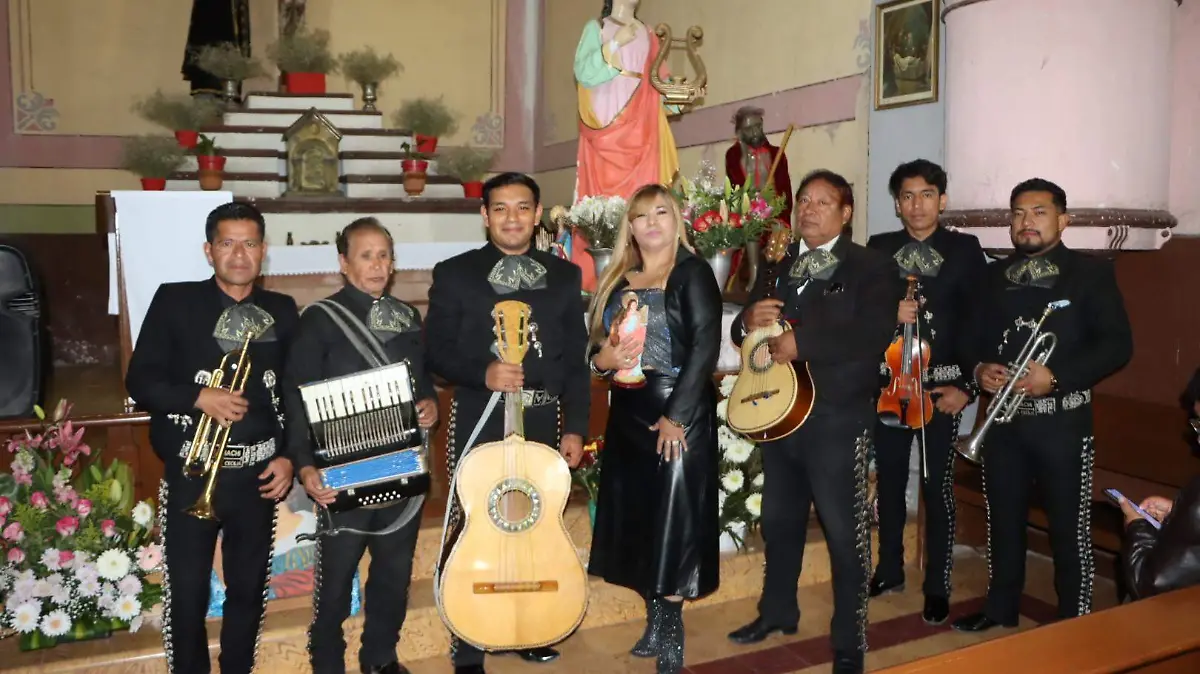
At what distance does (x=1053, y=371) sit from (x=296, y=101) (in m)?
7.92

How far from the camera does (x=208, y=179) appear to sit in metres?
8.38

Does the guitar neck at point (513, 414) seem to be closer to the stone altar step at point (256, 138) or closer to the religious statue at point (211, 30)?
the stone altar step at point (256, 138)

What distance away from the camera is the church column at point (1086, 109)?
418 centimetres

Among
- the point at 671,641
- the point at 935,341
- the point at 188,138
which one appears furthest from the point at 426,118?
the point at 671,641

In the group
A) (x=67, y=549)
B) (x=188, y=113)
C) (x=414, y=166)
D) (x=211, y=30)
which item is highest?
(x=211, y=30)

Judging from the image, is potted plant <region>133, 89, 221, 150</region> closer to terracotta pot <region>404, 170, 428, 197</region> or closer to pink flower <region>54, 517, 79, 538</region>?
terracotta pot <region>404, 170, 428, 197</region>

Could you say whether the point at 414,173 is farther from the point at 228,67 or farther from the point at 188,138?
the point at 228,67

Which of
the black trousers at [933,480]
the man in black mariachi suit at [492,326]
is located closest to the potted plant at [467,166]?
the black trousers at [933,480]

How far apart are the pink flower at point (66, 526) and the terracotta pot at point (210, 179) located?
5486 mm

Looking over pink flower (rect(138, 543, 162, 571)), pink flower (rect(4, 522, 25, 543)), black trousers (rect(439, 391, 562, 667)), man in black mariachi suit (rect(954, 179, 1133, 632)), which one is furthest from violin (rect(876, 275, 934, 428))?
pink flower (rect(4, 522, 25, 543))

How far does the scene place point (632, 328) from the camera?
3381 millimetres

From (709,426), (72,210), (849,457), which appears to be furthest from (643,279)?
(72,210)

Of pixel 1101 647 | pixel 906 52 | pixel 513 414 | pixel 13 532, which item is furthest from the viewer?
pixel 906 52

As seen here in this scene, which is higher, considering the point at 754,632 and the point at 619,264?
the point at 619,264
